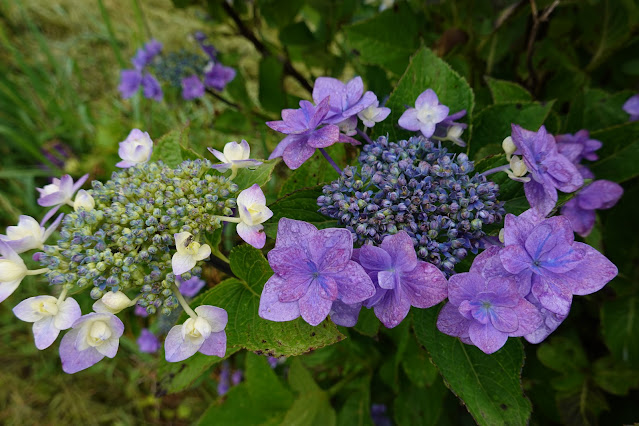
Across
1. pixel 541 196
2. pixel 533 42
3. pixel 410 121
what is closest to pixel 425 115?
pixel 410 121

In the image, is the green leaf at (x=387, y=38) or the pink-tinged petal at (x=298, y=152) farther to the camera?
the green leaf at (x=387, y=38)

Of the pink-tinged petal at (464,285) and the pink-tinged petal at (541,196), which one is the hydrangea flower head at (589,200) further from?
→ the pink-tinged petal at (464,285)

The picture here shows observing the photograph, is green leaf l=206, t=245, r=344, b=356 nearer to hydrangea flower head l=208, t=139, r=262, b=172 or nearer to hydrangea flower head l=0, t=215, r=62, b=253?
hydrangea flower head l=208, t=139, r=262, b=172

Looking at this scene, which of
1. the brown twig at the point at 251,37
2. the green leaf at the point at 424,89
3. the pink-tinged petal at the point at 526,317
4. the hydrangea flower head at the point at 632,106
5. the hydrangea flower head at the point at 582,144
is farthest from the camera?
the brown twig at the point at 251,37

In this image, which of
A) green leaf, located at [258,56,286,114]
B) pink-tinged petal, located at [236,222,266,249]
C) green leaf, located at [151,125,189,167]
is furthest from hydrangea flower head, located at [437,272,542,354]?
green leaf, located at [258,56,286,114]

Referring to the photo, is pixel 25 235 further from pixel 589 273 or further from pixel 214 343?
pixel 589 273

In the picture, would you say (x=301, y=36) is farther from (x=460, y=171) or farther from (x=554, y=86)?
(x=460, y=171)

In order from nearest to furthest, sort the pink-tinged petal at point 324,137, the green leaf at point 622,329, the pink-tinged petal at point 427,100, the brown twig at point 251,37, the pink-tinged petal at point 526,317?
the pink-tinged petal at point 526,317 → the pink-tinged petal at point 324,137 → the pink-tinged petal at point 427,100 → the green leaf at point 622,329 → the brown twig at point 251,37

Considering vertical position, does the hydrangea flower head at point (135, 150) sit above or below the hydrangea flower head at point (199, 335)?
above

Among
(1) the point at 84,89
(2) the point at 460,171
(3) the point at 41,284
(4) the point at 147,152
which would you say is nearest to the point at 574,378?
(2) the point at 460,171

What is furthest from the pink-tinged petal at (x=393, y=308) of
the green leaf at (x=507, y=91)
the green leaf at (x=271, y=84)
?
the green leaf at (x=271, y=84)
